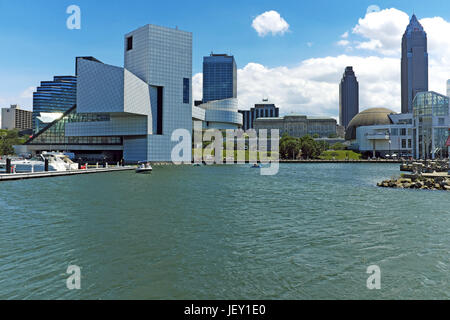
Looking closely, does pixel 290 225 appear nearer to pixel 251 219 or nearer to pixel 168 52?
pixel 251 219

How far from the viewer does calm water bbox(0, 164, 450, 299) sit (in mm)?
11016

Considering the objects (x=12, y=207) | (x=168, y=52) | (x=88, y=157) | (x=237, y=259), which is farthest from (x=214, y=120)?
(x=237, y=259)

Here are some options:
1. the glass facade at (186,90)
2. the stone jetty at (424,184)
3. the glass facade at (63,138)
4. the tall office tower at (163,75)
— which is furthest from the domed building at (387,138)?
the glass facade at (63,138)

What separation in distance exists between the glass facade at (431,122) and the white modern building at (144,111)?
281 feet

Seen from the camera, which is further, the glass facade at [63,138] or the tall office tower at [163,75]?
the glass facade at [63,138]

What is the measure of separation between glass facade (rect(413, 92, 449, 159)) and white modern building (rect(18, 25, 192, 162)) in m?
85.5

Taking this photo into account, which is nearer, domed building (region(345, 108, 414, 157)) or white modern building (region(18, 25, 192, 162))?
white modern building (region(18, 25, 192, 162))

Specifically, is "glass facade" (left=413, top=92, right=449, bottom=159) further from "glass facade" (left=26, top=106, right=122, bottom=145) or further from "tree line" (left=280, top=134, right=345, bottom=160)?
"glass facade" (left=26, top=106, right=122, bottom=145)

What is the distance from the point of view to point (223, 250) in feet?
50.0

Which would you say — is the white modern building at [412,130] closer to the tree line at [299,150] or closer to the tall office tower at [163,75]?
the tree line at [299,150]

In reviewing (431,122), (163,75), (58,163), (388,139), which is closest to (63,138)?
(163,75)

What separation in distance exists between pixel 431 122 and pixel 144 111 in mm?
103230

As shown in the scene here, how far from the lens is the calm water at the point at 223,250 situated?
11016mm

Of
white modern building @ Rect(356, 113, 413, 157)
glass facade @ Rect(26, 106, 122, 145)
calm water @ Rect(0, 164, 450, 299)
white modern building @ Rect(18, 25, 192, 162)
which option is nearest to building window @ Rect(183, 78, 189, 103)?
white modern building @ Rect(18, 25, 192, 162)
